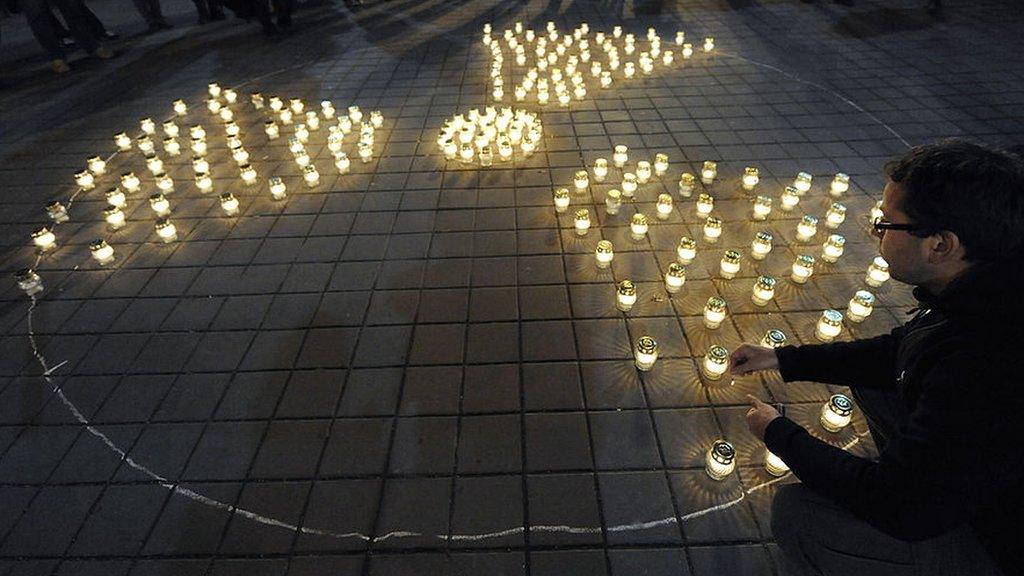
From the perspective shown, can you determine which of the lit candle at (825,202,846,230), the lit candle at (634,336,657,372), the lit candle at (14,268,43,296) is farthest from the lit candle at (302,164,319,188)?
the lit candle at (825,202,846,230)

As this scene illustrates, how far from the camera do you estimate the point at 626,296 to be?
3.96m

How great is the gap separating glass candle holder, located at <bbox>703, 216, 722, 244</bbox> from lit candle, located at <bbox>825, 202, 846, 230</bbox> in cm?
104

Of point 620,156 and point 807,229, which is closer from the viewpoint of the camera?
point 807,229

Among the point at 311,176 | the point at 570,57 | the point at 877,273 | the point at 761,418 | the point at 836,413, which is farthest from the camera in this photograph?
the point at 570,57

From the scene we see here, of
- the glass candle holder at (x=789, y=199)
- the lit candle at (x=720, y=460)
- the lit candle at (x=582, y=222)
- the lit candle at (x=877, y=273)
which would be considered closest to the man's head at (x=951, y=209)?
the lit candle at (x=720, y=460)

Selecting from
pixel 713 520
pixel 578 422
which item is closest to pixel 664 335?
pixel 578 422

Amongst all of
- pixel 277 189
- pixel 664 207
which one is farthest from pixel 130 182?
pixel 664 207

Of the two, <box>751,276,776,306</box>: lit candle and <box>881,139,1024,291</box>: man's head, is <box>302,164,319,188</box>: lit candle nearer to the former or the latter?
<box>751,276,776,306</box>: lit candle

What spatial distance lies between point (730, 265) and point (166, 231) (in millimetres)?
5372

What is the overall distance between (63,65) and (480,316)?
35.8 ft

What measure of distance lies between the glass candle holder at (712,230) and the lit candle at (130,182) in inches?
250

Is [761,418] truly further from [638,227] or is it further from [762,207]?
[762,207]

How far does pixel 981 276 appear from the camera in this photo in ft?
5.67

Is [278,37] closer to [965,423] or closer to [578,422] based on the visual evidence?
[578,422]
